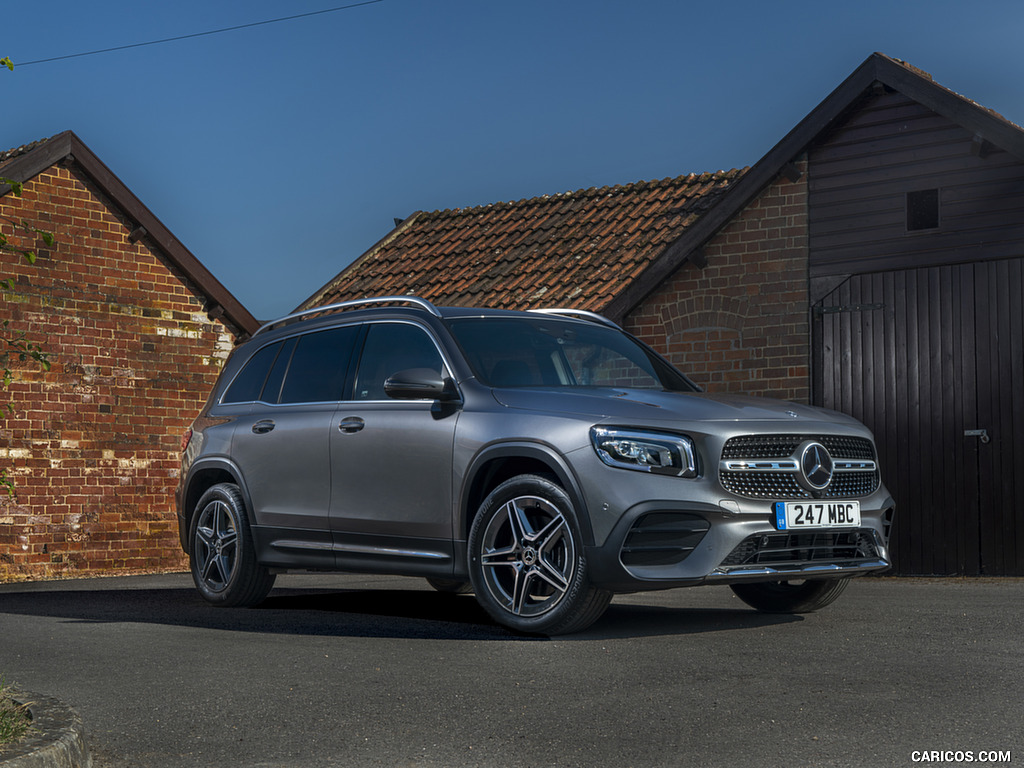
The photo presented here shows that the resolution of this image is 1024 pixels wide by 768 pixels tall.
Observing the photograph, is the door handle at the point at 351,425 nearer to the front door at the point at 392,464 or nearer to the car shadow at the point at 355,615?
the front door at the point at 392,464

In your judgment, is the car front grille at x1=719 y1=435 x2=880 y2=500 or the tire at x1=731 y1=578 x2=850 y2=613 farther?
the tire at x1=731 y1=578 x2=850 y2=613

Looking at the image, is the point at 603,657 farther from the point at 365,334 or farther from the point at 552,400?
the point at 365,334

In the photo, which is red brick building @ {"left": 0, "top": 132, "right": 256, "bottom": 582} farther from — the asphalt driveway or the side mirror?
the side mirror

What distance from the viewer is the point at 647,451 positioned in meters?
6.51

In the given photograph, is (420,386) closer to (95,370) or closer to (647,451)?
(647,451)

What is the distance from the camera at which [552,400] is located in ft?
22.6

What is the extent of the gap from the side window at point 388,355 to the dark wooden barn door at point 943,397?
258 inches

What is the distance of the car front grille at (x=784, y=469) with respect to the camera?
655cm

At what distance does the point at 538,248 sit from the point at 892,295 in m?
6.30

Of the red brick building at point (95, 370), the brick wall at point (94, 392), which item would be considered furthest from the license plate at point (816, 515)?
the brick wall at point (94, 392)

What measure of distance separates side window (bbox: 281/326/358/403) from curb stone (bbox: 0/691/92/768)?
3764mm

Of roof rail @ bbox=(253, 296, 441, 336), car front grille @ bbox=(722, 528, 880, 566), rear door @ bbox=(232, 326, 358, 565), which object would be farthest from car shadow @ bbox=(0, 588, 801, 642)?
roof rail @ bbox=(253, 296, 441, 336)

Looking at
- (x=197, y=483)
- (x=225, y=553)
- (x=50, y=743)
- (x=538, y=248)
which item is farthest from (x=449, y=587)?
(x=538, y=248)

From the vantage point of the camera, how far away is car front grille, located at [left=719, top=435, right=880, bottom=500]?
6547 millimetres
